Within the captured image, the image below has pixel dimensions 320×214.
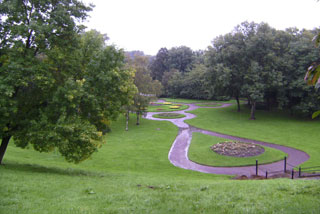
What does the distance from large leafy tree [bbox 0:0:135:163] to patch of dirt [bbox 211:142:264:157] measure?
42.8 ft

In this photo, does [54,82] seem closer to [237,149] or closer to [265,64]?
[237,149]

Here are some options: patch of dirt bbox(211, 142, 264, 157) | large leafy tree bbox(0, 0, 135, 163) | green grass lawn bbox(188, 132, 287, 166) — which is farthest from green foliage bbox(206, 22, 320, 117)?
large leafy tree bbox(0, 0, 135, 163)

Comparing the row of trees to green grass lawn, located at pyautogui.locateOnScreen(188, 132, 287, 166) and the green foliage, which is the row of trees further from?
green grass lawn, located at pyautogui.locateOnScreen(188, 132, 287, 166)

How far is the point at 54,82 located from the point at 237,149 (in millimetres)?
18164

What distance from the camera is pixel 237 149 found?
24.6 metres

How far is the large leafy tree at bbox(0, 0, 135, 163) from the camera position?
12.8m

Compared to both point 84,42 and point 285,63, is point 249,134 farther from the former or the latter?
point 84,42

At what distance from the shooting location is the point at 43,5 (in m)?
14.0

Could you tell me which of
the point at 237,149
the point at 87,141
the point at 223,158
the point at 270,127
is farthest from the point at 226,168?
the point at 270,127

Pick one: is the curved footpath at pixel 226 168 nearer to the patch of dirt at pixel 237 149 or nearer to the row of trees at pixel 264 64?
the patch of dirt at pixel 237 149

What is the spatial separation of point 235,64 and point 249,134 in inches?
694

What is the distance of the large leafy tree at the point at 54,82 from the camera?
504 inches

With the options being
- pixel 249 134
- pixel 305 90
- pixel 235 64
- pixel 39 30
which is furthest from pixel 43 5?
pixel 305 90

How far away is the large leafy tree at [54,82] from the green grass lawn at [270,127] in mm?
17446
